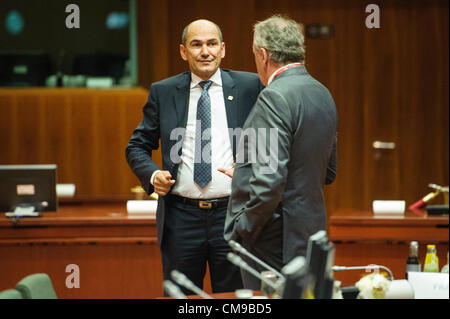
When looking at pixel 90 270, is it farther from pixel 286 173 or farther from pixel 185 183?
pixel 286 173

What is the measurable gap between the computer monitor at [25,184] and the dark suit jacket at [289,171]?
212cm

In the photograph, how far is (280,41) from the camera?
2391mm

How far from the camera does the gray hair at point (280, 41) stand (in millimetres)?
2395

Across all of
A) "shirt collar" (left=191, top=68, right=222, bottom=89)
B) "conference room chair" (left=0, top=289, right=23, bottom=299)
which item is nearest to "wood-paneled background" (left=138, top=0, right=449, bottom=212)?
"shirt collar" (left=191, top=68, right=222, bottom=89)

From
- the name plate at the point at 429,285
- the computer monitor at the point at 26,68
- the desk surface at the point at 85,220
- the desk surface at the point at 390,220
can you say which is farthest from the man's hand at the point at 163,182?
the computer monitor at the point at 26,68

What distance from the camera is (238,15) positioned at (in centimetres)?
565

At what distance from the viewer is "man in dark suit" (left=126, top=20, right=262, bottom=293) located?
277 cm

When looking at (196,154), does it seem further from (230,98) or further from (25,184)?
(25,184)

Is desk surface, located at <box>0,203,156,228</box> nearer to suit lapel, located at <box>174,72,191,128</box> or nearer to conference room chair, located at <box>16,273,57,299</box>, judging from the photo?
suit lapel, located at <box>174,72,191,128</box>

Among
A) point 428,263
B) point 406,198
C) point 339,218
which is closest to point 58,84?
point 339,218

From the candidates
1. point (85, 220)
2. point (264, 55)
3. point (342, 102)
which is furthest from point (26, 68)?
point (264, 55)

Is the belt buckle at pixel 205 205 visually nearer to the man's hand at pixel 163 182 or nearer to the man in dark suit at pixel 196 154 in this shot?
the man in dark suit at pixel 196 154

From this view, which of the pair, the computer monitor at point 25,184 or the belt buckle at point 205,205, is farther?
the computer monitor at point 25,184

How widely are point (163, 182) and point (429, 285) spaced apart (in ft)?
3.71
